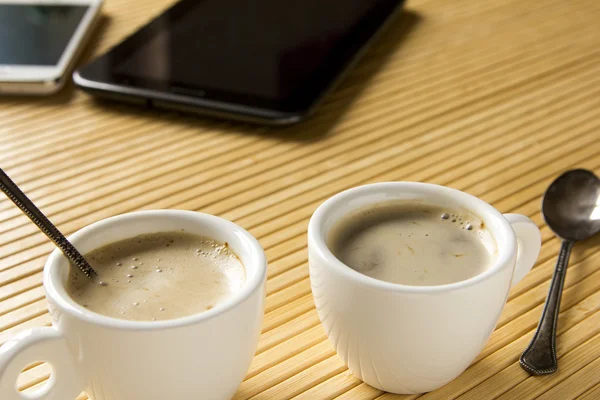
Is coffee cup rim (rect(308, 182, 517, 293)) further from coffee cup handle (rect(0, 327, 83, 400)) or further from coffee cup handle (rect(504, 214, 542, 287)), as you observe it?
coffee cup handle (rect(0, 327, 83, 400))

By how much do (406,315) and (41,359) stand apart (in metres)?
0.23

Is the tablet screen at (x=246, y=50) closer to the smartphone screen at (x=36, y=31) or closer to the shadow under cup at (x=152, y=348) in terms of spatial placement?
the smartphone screen at (x=36, y=31)

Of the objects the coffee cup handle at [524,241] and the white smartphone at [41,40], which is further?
the white smartphone at [41,40]

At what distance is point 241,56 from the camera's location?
106 centimetres

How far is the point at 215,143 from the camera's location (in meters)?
0.94

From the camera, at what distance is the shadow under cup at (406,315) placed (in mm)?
498

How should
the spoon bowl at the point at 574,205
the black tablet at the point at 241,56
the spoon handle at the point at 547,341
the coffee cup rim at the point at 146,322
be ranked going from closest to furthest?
the coffee cup rim at the point at 146,322 → the spoon handle at the point at 547,341 → the spoon bowl at the point at 574,205 → the black tablet at the point at 241,56

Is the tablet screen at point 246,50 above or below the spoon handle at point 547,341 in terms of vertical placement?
above

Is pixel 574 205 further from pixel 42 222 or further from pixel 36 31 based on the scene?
pixel 36 31

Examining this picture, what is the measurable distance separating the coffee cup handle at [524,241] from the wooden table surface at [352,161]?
0.16 ft

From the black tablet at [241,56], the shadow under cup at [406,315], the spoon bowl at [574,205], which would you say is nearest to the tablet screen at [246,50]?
the black tablet at [241,56]

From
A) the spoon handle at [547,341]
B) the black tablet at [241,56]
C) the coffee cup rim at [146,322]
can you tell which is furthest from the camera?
the black tablet at [241,56]

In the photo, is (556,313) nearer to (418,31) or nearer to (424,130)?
(424,130)

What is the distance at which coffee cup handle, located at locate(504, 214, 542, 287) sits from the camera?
1.95ft
